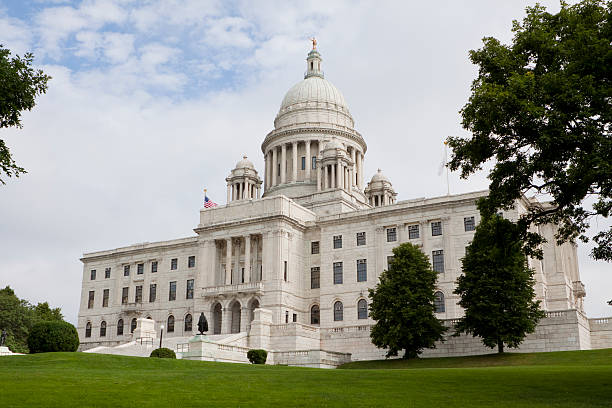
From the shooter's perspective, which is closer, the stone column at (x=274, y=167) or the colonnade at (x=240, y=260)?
the colonnade at (x=240, y=260)

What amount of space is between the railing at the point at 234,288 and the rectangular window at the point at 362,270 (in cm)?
1012

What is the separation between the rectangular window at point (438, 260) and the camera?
6419cm

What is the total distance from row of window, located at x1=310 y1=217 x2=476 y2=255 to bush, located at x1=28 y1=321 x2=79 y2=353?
3333cm

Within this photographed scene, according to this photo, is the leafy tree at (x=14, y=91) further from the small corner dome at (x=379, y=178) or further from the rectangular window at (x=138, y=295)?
the small corner dome at (x=379, y=178)

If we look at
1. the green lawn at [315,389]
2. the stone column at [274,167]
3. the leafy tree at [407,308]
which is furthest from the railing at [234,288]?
the green lawn at [315,389]

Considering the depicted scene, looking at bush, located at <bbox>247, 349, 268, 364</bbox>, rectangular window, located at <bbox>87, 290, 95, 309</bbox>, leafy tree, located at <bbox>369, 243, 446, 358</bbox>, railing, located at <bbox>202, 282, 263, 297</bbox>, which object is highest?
rectangular window, located at <bbox>87, 290, 95, 309</bbox>

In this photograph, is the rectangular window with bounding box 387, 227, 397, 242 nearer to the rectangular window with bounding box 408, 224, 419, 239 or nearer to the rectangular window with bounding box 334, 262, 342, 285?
the rectangular window with bounding box 408, 224, 419, 239

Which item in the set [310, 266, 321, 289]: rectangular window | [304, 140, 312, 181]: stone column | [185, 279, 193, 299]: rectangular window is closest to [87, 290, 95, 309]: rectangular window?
[185, 279, 193, 299]: rectangular window

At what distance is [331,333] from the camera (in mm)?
59906

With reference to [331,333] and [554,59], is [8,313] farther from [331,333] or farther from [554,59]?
[554,59]

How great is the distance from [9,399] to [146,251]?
218ft

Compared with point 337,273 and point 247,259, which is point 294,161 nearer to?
point 247,259

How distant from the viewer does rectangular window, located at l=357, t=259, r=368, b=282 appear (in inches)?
2662

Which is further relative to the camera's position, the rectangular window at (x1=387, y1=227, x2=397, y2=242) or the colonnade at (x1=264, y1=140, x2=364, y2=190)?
the colonnade at (x1=264, y1=140, x2=364, y2=190)
